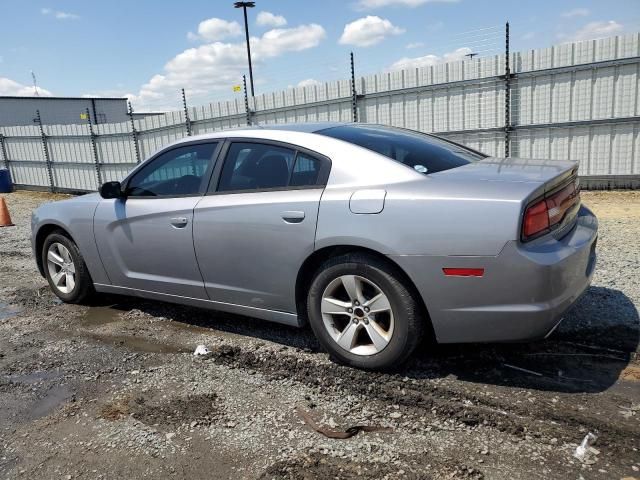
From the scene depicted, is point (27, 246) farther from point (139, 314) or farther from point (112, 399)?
point (112, 399)

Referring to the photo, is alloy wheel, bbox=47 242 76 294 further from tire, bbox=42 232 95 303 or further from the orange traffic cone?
the orange traffic cone

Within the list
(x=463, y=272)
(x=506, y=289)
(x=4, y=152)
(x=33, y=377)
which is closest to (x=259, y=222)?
(x=463, y=272)

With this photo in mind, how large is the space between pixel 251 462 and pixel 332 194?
162 cm

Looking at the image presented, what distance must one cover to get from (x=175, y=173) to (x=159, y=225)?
1.53ft

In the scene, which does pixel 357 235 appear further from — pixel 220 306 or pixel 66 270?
pixel 66 270

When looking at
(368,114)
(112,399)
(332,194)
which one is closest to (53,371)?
(112,399)

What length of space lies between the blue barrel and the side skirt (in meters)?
18.3

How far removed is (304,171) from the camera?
3.49 m

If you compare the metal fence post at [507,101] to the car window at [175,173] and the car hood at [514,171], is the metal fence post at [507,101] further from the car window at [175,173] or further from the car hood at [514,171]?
the car window at [175,173]

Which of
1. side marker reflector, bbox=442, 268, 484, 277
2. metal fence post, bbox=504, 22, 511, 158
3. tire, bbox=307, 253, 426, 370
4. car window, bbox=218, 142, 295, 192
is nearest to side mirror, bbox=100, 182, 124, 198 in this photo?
car window, bbox=218, 142, 295, 192

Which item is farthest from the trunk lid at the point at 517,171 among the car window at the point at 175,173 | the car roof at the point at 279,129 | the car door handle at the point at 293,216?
the car window at the point at 175,173

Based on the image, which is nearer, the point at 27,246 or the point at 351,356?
the point at 351,356

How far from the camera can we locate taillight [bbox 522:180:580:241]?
2.74 m

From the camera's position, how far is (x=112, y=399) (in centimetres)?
324
